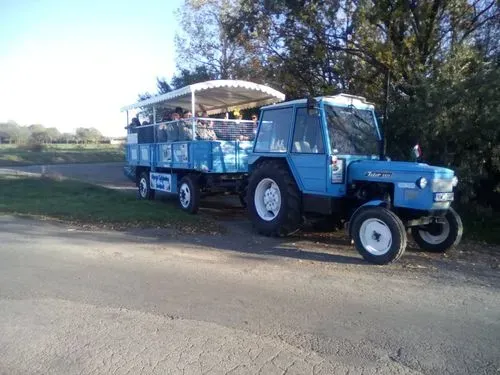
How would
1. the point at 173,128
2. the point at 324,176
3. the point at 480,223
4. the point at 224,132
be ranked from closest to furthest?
1. the point at 324,176
2. the point at 480,223
3. the point at 224,132
4. the point at 173,128

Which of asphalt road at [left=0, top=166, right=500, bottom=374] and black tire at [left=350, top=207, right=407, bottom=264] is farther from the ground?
black tire at [left=350, top=207, right=407, bottom=264]

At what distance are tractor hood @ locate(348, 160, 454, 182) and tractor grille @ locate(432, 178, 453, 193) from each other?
0.05 metres

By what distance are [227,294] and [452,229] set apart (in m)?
4.11

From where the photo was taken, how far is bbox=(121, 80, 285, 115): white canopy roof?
39.3 feet

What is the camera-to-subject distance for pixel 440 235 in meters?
7.82

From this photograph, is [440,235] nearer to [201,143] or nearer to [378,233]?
[378,233]

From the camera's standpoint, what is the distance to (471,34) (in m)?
12.4

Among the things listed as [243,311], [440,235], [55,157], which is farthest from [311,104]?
[55,157]

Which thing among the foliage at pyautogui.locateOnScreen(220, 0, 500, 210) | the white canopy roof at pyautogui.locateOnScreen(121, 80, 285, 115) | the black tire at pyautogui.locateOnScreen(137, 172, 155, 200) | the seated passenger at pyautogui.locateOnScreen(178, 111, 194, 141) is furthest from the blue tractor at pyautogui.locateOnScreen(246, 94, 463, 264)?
the black tire at pyautogui.locateOnScreen(137, 172, 155, 200)

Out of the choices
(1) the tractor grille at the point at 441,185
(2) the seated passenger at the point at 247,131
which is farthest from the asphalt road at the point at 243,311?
(2) the seated passenger at the point at 247,131

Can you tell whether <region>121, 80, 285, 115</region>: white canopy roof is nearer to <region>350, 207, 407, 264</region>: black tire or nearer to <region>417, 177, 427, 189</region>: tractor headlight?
<region>350, 207, 407, 264</region>: black tire

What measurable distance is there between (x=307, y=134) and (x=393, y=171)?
1.72 meters

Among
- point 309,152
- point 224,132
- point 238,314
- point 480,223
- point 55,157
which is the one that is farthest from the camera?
point 55,157

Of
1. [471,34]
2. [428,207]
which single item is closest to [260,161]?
[428,207]
